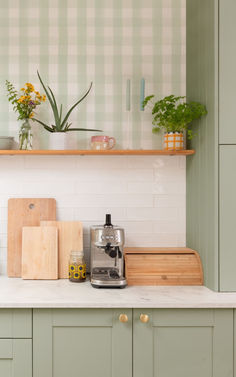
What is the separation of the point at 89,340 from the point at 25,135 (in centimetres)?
129

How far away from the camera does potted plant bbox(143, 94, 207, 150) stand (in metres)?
2.13

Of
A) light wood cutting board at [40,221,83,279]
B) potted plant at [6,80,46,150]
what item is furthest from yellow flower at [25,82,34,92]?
light wood cutting board at [40,221,83,279]

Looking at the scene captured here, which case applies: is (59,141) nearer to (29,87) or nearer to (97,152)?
(97,152)

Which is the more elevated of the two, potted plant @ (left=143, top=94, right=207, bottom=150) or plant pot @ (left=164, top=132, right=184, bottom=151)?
potted plant @ (left=143, top=94, right=207, bottom=150)

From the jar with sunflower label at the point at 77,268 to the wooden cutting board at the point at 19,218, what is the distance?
34cm

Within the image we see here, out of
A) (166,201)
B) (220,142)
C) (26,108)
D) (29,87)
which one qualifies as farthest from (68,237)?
(220,142)

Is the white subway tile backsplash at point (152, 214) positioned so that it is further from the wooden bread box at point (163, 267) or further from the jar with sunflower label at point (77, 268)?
the jar with sunflower label at point (77, 268)

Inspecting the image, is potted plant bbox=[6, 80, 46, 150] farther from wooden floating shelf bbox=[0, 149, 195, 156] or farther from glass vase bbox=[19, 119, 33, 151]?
wooden floating shelf bbox=[0, 149, 195, 156]

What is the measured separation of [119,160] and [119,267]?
734 mm

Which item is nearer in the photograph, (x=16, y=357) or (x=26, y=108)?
(x=16, y=357)

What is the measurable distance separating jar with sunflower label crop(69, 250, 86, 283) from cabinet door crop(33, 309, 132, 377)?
389mm

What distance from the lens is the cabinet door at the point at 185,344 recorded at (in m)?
1.80

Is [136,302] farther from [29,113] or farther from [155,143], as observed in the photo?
[29,113]

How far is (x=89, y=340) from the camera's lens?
1.80 m
